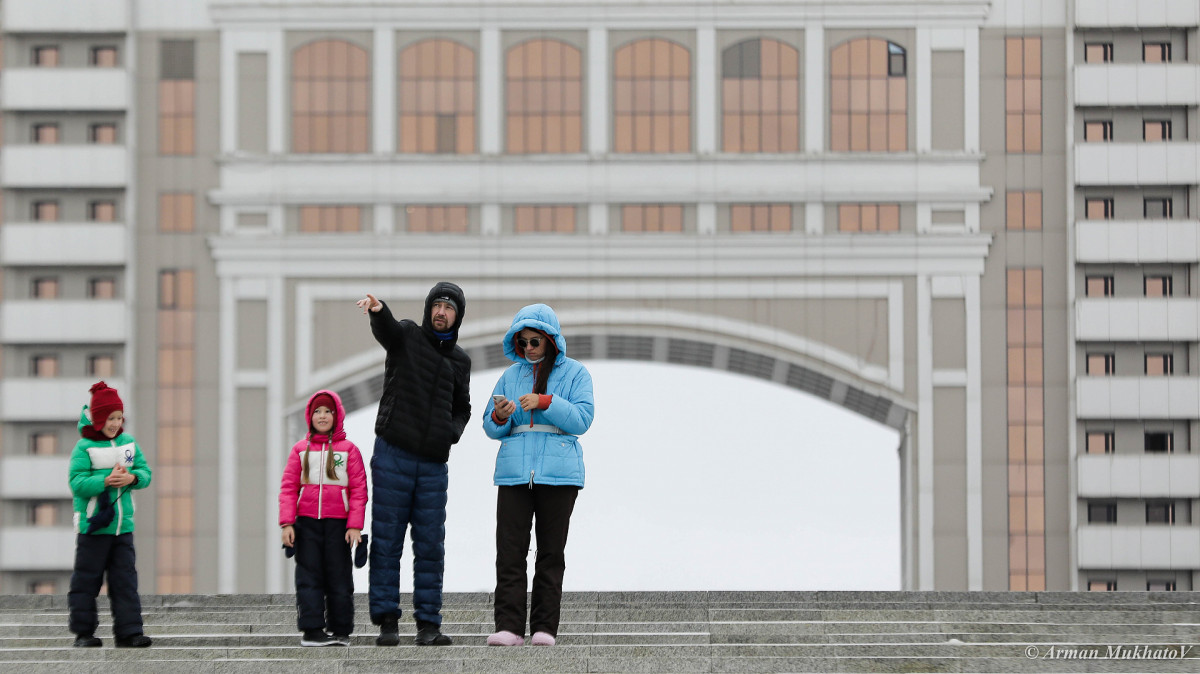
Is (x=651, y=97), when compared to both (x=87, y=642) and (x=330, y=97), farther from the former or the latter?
(x=87, y=642)

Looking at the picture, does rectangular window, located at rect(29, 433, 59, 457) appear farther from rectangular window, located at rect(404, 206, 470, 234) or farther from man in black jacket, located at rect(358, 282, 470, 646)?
man in black jacket, located at rect(358, 282, 470, 646)

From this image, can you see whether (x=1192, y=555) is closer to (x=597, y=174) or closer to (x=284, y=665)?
(x=597, y=174)

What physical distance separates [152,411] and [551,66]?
12.9m

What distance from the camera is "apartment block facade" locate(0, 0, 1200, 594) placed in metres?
46.7

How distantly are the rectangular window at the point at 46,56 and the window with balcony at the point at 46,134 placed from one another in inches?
58.4

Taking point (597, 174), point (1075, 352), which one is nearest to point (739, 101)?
point (597, 174)

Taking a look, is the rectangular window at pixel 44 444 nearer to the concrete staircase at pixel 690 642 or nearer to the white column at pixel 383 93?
the white column at pixel 383 93

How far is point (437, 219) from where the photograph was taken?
47.3 m

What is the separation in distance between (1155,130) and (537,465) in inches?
1419

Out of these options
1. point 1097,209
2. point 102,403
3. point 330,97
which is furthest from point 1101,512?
point 102,403

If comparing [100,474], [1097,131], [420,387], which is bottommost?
[100,474]

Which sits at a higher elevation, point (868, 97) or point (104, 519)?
point (868, 97)

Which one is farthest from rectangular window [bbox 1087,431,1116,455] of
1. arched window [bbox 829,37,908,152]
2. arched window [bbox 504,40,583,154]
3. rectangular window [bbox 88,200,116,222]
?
rectangular window [bbox 88,200,116,222]

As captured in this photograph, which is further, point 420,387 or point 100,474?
point 100,474
